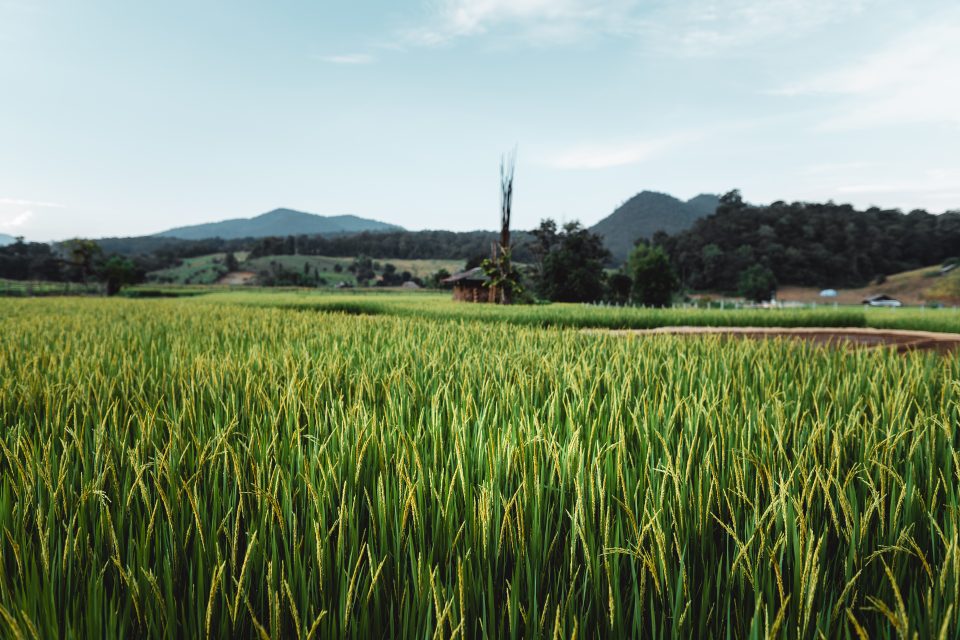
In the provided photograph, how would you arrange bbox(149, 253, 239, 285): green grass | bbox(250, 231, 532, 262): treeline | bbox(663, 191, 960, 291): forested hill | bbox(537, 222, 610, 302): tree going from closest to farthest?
bbox(537, 222, 610, 302): tree < bbox(663, 191, 960, 291): forested hill < bbox(149, 253, 239, 285): green grass < bbox(250, 231, 532, 262): treeline

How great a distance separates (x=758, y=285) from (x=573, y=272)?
39738mm

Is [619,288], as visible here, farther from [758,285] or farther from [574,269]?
[758,285]

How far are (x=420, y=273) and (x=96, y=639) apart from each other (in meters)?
132

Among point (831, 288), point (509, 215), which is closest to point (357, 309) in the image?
point (509, 215)

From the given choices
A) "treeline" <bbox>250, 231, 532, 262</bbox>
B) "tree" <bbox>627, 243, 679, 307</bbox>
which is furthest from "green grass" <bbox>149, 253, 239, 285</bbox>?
"tree" <bbox>627, 243, 679, 307</bbox>

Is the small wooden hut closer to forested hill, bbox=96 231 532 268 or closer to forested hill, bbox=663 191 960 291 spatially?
forested hill, bbox=663 191 960 291

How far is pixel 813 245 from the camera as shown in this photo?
88.1 m

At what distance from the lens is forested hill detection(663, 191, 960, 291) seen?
88.4m

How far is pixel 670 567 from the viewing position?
1.27 metres

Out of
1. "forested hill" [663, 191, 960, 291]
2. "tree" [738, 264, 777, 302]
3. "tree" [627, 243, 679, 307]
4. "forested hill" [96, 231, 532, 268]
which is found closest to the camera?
"tree" [627, 243, 679, 307]

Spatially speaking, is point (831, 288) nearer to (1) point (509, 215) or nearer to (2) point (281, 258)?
(1) point (509, 215)

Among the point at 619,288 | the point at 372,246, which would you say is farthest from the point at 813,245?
the point at 372,246

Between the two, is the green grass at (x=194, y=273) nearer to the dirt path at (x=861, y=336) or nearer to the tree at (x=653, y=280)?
the tree at (x=653, y=280)

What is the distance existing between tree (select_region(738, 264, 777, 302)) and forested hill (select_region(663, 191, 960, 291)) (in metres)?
5.32
